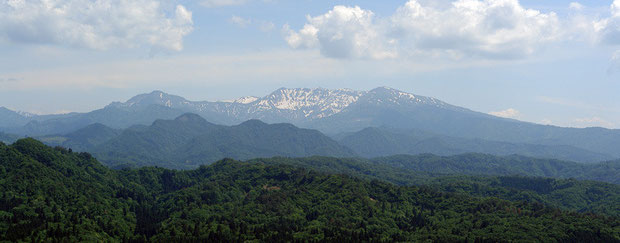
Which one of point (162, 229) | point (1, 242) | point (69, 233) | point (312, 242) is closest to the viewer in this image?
point (1, 242)

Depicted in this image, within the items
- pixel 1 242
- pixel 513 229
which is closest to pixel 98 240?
pixel 1 242

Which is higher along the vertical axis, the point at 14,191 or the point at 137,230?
the point at 14,191

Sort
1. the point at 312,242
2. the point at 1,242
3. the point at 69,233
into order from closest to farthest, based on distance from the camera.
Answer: the point at 1,242
the point at 69,233
the point at 312,242

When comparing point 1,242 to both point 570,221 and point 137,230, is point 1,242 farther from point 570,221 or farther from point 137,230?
point 570,221

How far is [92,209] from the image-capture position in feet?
656

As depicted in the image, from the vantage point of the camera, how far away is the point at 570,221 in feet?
651

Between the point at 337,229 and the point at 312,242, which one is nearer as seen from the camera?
the point at 312,242

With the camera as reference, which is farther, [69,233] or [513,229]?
[513,229]

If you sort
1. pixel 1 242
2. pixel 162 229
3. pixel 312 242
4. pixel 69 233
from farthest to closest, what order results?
1. pixel 162 229
2. pixel 312 242
3. pixel 69 233
4. pixel 1 242

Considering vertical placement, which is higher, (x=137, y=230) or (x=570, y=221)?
(x=570, y=221)

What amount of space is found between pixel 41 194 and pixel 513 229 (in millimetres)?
188658

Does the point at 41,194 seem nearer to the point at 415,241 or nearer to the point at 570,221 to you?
the point at 415,241

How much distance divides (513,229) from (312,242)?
7963cm

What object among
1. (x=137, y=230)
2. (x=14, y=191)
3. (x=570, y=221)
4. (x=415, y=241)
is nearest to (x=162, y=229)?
(x=137, y=230)
